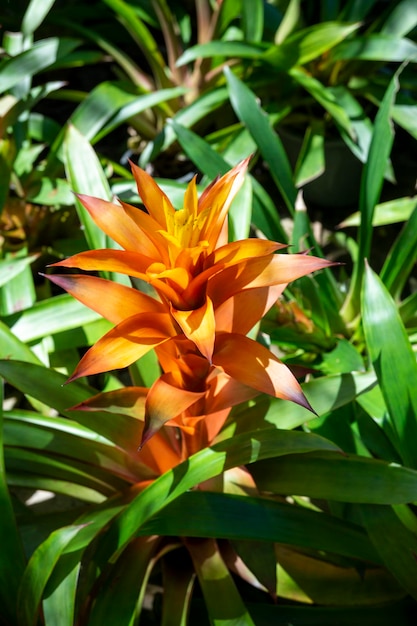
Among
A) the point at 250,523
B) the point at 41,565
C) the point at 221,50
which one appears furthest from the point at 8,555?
the point at 221,50

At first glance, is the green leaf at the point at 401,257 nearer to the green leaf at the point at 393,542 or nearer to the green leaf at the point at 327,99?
the green leaf at the point at 327,99

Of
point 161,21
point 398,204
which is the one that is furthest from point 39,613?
point 161,21

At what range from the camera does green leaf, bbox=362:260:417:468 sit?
3.54 feet

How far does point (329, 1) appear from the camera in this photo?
2.11m

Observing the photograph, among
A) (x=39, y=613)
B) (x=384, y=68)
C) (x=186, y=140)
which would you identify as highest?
(x=384, y=68)

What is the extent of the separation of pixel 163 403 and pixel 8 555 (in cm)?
40

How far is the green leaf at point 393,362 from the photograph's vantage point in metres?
1.08

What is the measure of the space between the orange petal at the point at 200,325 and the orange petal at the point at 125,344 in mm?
54

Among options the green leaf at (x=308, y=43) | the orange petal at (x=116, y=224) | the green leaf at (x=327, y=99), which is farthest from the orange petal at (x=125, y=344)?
the green leaf at (x=308, y=43)

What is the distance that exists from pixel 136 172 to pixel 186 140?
23.7 inches

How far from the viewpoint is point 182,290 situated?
0.80 m

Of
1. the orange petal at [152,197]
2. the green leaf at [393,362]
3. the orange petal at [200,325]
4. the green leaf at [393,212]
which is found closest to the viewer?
the orange petal at [200,325]

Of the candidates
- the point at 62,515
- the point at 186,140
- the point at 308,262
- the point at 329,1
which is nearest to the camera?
the point at 308,262

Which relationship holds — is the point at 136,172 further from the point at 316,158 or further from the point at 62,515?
the point at 316,158
